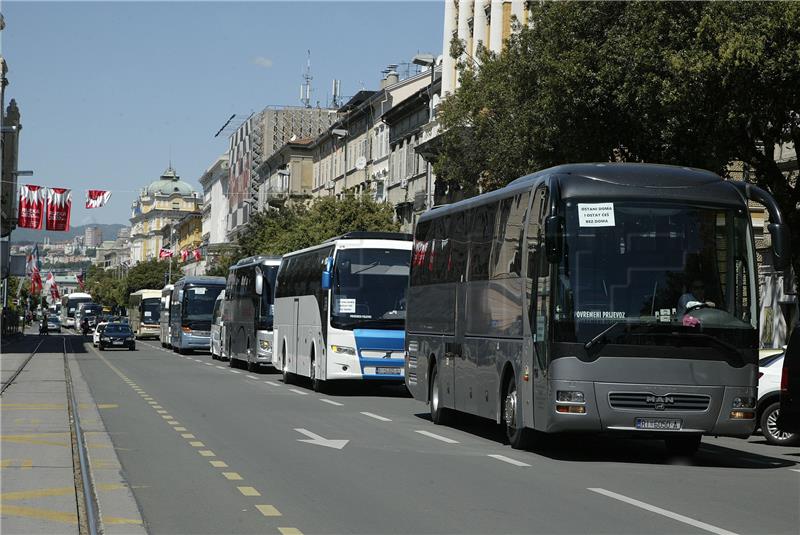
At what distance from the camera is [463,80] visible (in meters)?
39.7

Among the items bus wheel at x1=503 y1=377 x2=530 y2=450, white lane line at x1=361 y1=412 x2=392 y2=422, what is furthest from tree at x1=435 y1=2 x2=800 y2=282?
bus wheel at x1=503 y1=377 x2=530 y2=450

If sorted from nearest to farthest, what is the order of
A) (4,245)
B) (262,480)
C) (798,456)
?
(262,480) → (798,456) → (4,245)

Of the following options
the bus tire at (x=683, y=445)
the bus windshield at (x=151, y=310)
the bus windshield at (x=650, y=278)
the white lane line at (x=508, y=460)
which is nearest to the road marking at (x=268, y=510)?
the white lane line at (x=508, y=460)

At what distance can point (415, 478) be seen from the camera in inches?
567

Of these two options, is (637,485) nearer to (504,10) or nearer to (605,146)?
(605,146)

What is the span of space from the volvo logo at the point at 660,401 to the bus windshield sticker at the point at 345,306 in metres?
14.6

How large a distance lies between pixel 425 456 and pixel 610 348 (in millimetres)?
2441

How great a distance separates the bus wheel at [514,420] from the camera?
1809 centimetres

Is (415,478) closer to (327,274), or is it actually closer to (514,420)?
(514,420)

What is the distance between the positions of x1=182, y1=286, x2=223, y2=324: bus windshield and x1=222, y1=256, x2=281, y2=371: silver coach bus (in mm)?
15453

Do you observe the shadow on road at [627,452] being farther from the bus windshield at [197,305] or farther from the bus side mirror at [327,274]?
the bus windshield at [197,305]

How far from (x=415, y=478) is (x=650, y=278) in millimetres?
3859

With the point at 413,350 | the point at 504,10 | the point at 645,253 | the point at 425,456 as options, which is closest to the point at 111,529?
the point at 425,456

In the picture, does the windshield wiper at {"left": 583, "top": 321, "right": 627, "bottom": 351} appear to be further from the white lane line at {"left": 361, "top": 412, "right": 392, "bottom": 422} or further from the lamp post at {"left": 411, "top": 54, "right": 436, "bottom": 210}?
the lamp post at {"left": 411, "top": 54, "right": 436, "bottom": 210}
